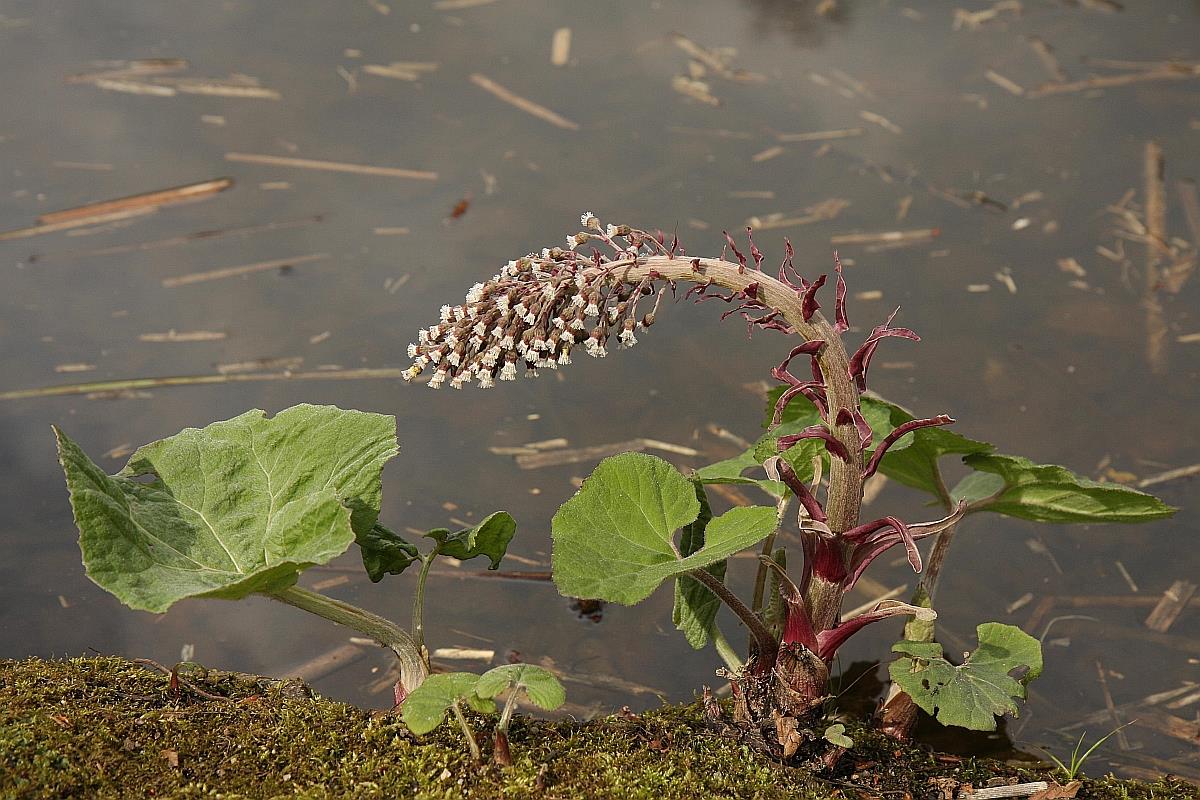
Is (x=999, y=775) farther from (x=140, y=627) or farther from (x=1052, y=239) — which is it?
(x=1052, y=239)

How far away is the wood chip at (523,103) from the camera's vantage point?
489 cm

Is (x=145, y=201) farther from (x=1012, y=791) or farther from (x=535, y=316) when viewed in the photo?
(x=1012, y=791)

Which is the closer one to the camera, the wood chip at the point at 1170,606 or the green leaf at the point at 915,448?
the green leaf at the point at 915,448

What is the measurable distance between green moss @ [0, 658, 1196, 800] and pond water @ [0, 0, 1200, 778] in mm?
347

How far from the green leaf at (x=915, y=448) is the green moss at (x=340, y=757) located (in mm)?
573

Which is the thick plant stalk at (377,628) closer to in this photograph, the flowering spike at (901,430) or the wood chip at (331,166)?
the flowering spike at (901,430)

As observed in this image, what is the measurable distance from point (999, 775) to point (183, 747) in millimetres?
1598

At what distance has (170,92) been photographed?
199 inches

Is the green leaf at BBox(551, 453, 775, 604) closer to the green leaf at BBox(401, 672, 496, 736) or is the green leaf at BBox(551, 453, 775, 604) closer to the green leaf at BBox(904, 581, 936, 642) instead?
the green leaf at BBox(401, 672, 496, 736)

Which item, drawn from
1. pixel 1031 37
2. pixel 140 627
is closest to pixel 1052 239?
pixel 1031 37

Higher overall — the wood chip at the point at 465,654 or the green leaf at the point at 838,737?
the green leaf at the point at 838,737

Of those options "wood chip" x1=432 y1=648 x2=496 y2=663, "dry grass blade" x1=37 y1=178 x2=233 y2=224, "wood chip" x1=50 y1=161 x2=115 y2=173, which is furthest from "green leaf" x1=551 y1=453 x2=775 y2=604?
"wood chip" x1=50 y1=161 x2=115 y2=173

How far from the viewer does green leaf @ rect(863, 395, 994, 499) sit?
2.32 m

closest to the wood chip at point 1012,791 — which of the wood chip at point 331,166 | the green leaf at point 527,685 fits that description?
the green leaf at point 527,685
